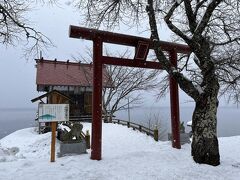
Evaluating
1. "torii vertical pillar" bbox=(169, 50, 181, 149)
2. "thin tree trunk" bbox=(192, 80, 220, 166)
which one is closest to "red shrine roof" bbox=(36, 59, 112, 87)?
"torii vertical pillar" bbox=(169, 50, 181, 149)

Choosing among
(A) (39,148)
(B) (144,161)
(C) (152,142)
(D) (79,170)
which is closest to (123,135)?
(C) (152,142)

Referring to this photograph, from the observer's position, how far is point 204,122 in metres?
8.61

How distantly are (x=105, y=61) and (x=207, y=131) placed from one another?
4179 mm

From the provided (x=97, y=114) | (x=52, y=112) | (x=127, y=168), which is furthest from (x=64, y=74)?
(x=127, y=168)

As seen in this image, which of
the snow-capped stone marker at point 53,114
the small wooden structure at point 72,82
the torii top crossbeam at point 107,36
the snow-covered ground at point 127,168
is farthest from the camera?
the small wooden structure at point 72,82

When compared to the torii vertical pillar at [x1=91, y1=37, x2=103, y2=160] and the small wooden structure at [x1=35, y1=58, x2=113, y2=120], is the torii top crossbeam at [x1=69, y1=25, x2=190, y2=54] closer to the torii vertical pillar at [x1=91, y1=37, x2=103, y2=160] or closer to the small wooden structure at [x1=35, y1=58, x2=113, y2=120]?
the torii vertical pillar at [x1=91, y1=37, x2=103, y2=160]

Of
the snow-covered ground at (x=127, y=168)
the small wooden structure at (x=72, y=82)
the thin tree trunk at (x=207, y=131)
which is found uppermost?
the small wooden structure at (x=72, y=82)

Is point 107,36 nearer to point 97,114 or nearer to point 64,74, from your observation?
point 97,114

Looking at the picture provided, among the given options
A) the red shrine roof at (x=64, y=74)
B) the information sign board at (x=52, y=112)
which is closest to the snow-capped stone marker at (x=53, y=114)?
the information sign board at (x=52, y=112)

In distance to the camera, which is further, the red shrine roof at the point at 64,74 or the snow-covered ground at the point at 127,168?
the red shrine roof at the point at 64,74

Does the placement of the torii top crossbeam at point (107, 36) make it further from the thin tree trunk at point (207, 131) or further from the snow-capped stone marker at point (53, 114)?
the thin tree trunk at point (207, 131)

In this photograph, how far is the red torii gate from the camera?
9422mm

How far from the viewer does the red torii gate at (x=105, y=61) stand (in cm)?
942

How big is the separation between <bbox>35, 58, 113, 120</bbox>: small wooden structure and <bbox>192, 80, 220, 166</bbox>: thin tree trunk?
62.3 ft
